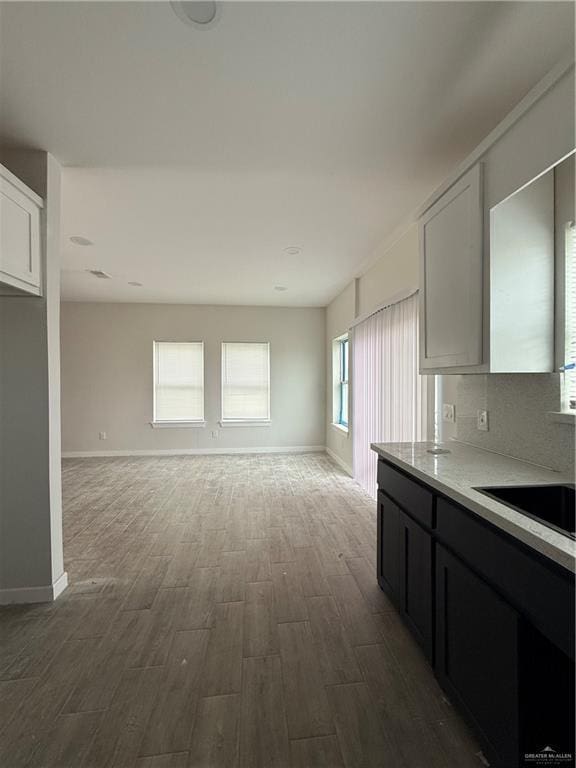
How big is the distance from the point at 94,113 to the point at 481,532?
2651 mm

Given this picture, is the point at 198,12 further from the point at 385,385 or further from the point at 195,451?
the point at 195,451

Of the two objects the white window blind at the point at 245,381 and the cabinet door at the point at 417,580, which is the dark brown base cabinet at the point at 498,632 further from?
the white window blind at the point at 245,381

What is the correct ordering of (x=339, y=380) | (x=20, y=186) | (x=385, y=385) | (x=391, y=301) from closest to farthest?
(x=20, y=186), (x=391, y=301), (x=385, y=385), (x=339, y=380)

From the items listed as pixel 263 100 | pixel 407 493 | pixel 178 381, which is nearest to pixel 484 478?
pixel 407 493

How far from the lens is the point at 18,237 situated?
6.38 feet

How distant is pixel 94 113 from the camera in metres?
1.81

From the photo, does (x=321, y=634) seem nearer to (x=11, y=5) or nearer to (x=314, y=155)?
(x=314, y=155)

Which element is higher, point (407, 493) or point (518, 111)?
point (518, 111)

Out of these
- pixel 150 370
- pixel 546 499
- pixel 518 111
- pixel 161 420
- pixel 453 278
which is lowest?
pixel 161 420

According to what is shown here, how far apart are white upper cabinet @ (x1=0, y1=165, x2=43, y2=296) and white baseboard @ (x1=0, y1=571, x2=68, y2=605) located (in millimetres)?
1841

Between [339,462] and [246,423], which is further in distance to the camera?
[246,423]

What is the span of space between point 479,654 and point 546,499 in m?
0.67

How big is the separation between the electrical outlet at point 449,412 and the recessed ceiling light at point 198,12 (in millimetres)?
2398

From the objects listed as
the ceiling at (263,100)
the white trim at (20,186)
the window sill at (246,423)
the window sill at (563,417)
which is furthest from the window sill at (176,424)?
the window sill at (563,417)
